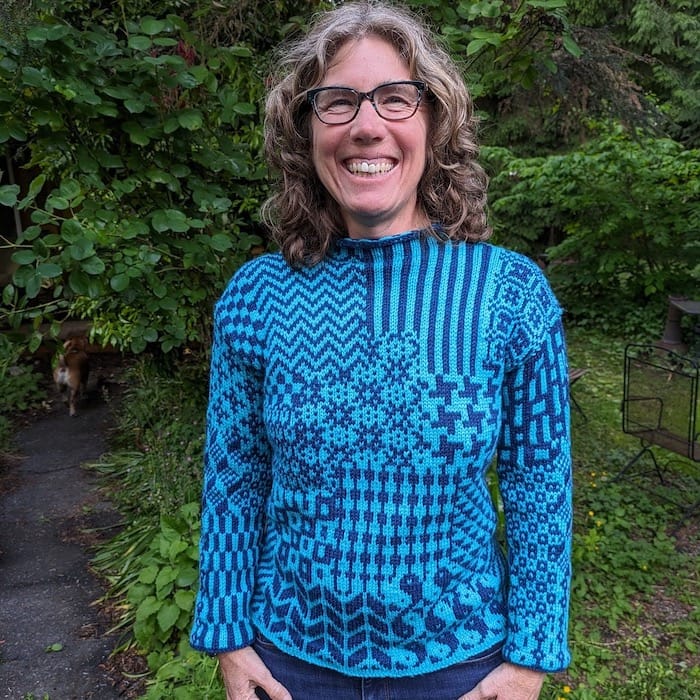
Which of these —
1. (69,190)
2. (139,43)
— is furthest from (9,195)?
(139,43)

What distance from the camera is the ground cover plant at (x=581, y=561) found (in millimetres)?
2750

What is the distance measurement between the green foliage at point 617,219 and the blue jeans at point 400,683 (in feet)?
20.3

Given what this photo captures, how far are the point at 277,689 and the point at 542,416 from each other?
0.69 meters

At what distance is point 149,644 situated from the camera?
287 cm

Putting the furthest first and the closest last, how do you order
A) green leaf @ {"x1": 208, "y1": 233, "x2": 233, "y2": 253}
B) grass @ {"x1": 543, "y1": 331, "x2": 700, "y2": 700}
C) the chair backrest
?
1. the chair backrest
2. grass @ {"x1": 543, "y1": 331, "x2": 700, "y2": 700}
3. green leaf @ {"x1": 208, "y1": 233, "x2": 233, "y2": 253}

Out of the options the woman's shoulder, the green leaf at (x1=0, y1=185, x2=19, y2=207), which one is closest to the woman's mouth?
the woman's shoulder

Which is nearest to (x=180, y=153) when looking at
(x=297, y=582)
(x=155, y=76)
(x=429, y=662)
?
(x=155, y=76)

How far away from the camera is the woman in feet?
3.71

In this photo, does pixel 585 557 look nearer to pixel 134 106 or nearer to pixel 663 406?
pixel 663 406

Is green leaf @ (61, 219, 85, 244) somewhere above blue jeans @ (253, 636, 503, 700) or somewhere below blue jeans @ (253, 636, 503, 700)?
above

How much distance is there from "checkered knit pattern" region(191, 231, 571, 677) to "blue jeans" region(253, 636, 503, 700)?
29mm

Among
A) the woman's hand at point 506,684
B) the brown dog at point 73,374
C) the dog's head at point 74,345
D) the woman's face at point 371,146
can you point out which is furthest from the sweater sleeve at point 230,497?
the dog's head at point 74,345

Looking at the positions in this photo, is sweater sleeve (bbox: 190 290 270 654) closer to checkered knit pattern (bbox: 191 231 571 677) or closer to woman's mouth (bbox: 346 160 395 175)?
checkered knit pattern (bbox: 191 231 571 677)

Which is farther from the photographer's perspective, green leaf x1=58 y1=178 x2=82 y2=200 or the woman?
green leaf x1=58 y1=178 x2=82 y2=200
